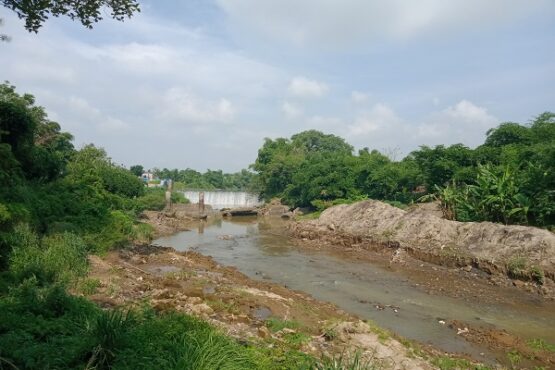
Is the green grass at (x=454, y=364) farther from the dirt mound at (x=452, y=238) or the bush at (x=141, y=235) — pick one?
the bush at (x=141, y=235)

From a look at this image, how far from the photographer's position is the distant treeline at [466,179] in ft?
70.4

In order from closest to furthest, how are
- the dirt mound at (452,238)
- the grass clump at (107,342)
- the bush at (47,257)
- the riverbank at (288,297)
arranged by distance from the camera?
1. the grass clump at (107,342)
2. the riverbank at (288,297)
3. the bush at (47,257)
4. the dirt mound at (452,238)

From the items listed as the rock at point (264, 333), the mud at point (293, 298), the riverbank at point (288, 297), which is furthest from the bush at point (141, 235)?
the rock at point (264, 333)

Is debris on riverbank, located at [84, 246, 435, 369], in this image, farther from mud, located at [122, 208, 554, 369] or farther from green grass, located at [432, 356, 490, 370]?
green grass, located at [432, 356, 490, 370]

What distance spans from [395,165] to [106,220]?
97.5 feet

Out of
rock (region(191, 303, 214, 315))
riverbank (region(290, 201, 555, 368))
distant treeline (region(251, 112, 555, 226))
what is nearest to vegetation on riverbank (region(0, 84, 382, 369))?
rock (region(191, 303, 214, 315))

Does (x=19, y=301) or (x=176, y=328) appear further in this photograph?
(x=19, y=301)

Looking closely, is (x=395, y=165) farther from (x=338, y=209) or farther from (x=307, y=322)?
(x=307, y=322)

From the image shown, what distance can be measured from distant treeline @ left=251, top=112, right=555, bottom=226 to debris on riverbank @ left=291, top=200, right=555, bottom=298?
2.10 meters

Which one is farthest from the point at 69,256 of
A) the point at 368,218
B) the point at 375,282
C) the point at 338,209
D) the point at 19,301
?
the point at 338,209

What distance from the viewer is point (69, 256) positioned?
489 inches

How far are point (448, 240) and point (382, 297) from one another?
27.2ft

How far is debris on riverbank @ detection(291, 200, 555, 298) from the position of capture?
17859 millimetres

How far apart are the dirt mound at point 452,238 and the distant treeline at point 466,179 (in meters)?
2.10
